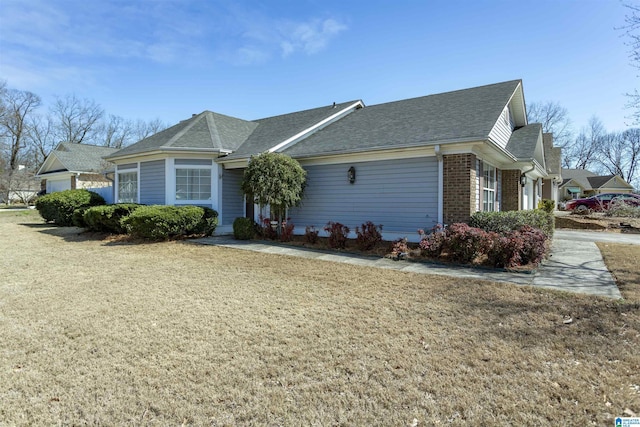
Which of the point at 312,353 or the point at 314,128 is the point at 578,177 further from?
the point at 312,353

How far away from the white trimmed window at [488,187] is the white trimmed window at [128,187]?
44.4 feet

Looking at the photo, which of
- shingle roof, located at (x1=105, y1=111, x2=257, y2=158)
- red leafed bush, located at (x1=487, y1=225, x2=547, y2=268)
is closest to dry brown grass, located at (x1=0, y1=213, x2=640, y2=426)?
red leafed bush, located at (x1=487, y1=225, x2=547, y2=268)

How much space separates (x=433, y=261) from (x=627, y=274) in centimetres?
354

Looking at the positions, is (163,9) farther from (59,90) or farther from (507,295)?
(59,90)

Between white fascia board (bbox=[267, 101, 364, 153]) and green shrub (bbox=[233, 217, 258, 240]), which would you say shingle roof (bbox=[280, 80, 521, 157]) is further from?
green shrub (bbox=[233, 217, 258, 240])

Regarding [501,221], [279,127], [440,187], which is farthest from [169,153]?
[501,221]

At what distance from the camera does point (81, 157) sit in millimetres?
26859

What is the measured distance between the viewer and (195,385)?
2.92 metres

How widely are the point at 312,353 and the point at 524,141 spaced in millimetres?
12882

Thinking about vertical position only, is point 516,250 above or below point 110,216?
below

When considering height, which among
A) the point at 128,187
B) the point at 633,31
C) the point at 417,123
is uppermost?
the point at 633,31

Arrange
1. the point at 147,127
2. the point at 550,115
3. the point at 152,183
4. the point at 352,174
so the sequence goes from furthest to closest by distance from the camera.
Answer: the point at 147,127 < the point at 550,115 < the point at 152,183 < the point at 352,174

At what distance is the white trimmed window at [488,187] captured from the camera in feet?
35.2

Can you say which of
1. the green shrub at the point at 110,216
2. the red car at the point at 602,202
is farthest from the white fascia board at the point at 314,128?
the red car at the point at 602,202
